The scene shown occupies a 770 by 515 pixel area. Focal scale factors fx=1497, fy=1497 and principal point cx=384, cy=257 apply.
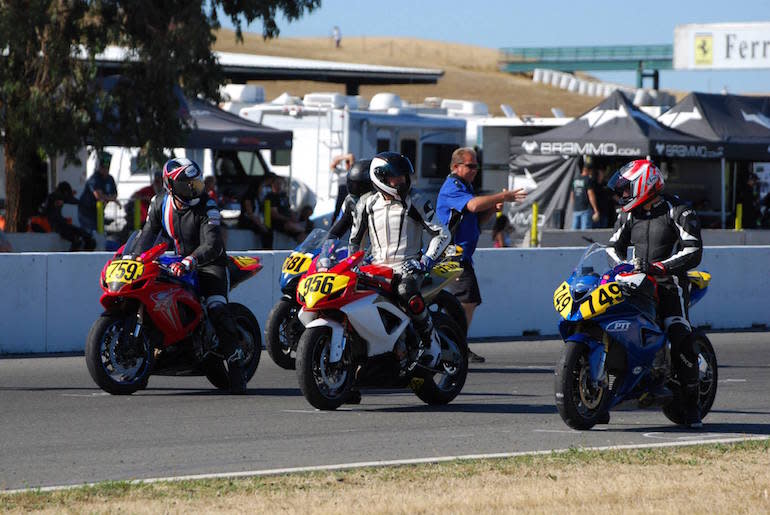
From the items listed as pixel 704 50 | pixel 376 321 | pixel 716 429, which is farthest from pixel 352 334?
pixel 704 50

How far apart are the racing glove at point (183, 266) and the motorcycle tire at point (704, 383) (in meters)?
3.52

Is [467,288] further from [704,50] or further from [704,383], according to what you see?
[704,50]

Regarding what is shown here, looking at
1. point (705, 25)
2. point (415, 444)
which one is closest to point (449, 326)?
point (415, 444)

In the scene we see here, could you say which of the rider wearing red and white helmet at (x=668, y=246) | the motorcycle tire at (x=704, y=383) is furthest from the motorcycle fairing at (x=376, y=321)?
the motorcycle tire at (x=704, y=383)

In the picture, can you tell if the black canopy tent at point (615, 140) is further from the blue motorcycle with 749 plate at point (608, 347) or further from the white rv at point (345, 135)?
the blue motorcycle with 749 plate at point (608, 347)

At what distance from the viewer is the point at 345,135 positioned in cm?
3009

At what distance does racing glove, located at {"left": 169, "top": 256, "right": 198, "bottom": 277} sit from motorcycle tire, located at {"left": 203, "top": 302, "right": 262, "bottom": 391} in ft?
1.88

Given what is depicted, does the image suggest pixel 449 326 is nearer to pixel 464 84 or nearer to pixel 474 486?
pixel 474 486

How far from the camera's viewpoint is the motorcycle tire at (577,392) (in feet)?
29.5

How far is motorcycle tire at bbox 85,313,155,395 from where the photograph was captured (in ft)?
34.7

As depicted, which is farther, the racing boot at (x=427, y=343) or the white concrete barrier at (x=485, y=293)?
the white concrete barrier at (x=485, y=293)

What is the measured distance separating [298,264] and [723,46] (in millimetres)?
44444

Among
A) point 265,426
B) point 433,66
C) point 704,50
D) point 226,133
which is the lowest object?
point 265,426

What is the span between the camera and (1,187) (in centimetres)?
2756
